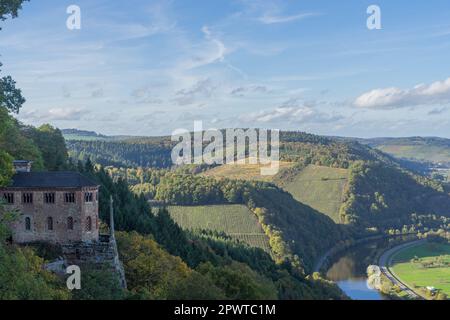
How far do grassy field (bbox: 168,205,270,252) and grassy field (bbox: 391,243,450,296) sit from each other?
40.2 meters

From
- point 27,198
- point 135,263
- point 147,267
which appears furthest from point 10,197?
point 147,267

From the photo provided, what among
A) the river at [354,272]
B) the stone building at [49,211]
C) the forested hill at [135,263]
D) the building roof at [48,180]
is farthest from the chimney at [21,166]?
the river at [354,272]

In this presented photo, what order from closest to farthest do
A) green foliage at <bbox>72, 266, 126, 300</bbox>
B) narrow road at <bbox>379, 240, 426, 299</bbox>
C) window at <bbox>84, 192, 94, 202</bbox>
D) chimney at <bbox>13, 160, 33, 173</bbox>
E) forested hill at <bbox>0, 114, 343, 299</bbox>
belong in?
1. forested hill at <bbox>0, 114, 343, 299</bbox>
2. green foliage at <bbox>72, 266, 126, 300</bbox>
3. window at <bbox>84, 192, 94, 202</bbox>
4. chimney at <bbox>13, 160, 33, 173</bbox>
5. narrow road at <bbox>379, 240, 426, 299</bbox>

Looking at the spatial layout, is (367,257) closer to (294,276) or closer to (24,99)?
(294,276)

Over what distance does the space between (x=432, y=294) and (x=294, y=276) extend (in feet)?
157

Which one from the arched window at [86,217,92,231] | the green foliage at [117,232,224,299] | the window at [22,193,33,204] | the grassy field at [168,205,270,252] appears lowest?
the grassy field at [168,205,270,252]

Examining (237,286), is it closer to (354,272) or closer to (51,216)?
(51,216)

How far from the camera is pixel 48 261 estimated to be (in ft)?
136

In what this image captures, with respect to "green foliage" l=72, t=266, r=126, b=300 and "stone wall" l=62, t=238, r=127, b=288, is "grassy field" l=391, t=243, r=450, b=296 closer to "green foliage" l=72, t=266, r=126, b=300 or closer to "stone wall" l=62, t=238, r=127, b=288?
"stone wall" l=62, t=238, r=127, b=288

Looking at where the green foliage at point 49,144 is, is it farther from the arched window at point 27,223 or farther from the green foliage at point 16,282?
the green foliage at point 16,282

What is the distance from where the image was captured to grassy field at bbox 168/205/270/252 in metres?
180

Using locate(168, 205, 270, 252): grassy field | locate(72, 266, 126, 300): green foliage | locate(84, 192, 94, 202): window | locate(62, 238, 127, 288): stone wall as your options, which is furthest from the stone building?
locate(168, 205, 270, 252): grassy field

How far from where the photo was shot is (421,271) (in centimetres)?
16938
